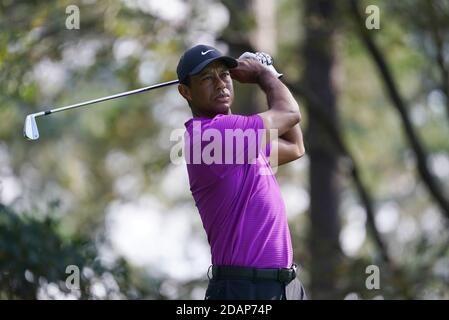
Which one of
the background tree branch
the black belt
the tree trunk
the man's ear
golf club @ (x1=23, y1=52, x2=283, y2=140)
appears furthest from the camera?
the tree trunk

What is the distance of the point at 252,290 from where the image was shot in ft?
15.5

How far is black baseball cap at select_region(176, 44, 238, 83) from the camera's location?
495 centimetres

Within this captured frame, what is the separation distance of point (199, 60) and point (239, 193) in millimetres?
662

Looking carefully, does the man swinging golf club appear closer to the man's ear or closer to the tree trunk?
the man's ear

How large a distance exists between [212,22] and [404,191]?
1247 centimetres

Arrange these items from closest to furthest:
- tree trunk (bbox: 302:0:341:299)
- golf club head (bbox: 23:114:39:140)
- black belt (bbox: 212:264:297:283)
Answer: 1. black belt (bbox: 212:264:297:283)
2. golf club head (bbox: 23:114:39:140)
3. tree trunk (bbox: 302:0:341:299)

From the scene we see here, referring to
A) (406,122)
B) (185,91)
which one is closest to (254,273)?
(185,91)

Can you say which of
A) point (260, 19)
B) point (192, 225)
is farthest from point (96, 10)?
point (192, 225)

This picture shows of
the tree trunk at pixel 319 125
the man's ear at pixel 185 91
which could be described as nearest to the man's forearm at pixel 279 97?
the man's ear at pixel 185 91

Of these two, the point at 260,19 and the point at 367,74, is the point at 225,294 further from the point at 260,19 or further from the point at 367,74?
the point at 367,74

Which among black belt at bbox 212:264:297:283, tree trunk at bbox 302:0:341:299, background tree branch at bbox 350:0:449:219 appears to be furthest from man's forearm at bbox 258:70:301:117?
tree trunk at bbox 302:0:341:299

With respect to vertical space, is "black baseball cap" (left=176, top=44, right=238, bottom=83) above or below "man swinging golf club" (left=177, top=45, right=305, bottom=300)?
above

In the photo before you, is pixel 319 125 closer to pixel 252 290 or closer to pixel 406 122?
pixel 406 122

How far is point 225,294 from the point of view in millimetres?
4754
